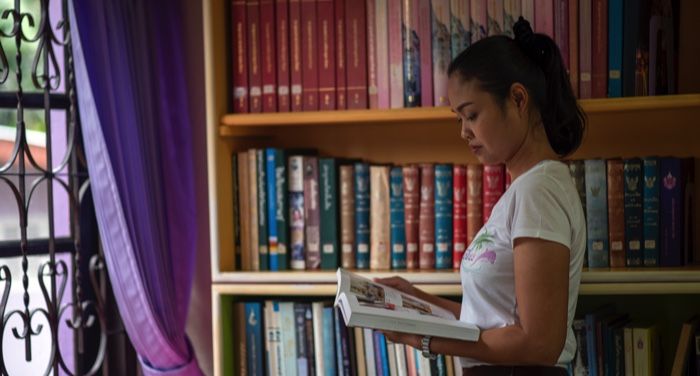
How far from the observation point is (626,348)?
216cm

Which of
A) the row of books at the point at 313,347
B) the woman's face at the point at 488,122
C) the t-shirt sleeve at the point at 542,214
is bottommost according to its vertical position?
the row of books at the point at 313,347

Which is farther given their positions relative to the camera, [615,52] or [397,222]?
[397,222]

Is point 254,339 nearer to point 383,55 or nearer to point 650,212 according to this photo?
point 383,55

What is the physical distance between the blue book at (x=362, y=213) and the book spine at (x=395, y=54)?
0.19 metres

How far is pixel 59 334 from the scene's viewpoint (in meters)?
2.37

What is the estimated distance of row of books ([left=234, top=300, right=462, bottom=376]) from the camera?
225 centimetres

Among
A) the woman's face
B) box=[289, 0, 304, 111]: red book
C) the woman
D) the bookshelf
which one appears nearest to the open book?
the woman

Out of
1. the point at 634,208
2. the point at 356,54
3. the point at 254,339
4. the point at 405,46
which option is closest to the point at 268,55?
the point at 356,54

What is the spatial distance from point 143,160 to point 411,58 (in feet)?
2.32

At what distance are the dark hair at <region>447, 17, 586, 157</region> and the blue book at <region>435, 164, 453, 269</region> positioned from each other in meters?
0.61

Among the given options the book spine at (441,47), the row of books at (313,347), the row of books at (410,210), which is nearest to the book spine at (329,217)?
the row of books at (410,210)

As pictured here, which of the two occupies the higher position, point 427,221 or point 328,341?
point 427,221

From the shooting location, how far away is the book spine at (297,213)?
92.0 inches

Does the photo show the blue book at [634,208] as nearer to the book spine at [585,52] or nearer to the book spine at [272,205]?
the book spine at [585,52]
